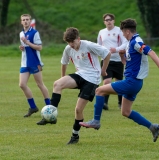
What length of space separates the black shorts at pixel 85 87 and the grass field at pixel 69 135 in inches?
27.9

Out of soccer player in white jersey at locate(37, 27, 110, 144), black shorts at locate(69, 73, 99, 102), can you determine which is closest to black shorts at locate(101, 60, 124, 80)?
soccer player in white jersey at locate(37, 27, 110, 144)

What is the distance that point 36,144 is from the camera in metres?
8.38

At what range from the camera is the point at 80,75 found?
8578 millimetres

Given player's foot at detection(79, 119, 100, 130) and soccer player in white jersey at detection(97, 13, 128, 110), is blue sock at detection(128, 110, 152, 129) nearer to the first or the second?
player's foot at detection(79, 119, 100, 130)

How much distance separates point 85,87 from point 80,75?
0.71ft

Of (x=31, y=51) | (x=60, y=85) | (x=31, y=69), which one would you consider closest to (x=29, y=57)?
(x=31, y=51)

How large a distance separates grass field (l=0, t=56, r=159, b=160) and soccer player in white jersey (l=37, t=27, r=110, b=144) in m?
0.42

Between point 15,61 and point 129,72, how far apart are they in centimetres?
1949

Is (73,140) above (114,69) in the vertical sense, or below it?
below

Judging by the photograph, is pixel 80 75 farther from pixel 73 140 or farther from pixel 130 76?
pixel 73 140

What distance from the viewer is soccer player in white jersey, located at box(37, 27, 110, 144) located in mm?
8406

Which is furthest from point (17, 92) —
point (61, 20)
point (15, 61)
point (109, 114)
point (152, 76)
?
point (61, 20)

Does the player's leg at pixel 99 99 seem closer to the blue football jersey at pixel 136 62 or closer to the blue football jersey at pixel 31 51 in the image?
the blue football jersey at pixel 136 62

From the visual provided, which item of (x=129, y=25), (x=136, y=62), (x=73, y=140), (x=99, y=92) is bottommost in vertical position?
(x=73, y=140)
